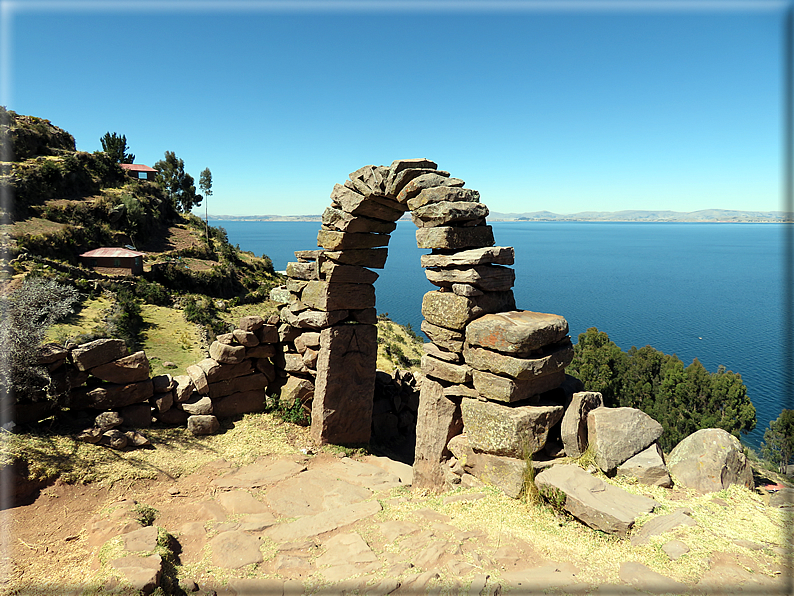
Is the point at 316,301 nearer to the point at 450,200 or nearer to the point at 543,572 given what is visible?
the point at 450,200

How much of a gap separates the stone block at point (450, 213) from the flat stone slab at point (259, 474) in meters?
6.24

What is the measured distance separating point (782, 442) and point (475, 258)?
19.0 m

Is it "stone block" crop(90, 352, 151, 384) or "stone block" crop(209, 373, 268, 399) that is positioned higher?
"stone block" crop(90, 352, 151, 384)

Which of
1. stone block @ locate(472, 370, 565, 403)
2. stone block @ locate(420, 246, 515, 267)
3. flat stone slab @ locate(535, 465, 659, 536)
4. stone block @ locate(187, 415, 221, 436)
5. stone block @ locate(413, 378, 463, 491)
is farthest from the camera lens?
stone block @ locate(187, 415, 221, 436)

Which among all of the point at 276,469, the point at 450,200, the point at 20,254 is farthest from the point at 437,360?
the point at 20,254

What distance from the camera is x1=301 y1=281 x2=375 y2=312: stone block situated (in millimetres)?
11453

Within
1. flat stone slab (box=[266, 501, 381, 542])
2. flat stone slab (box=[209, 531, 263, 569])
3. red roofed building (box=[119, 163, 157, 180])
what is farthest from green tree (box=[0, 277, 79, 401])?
red roofed building (box=[119, 163, 157, 180])

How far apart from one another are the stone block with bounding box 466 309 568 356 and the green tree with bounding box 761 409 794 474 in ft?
53.3

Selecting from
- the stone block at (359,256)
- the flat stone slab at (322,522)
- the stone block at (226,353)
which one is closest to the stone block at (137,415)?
the stone block at (226,353)

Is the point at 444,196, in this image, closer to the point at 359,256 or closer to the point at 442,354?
the point at 442,354

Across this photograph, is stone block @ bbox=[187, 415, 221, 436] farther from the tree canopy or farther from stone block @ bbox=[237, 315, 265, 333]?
the tree canopy

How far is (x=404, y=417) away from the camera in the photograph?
14492 millimetres

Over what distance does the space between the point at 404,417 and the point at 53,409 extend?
9.58m

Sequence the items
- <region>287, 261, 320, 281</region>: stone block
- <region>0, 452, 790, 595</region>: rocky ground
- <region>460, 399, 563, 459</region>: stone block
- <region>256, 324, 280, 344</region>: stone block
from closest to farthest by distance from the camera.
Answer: <region>0, 452, 790, 595</region>: rocky ground
<region>460, 399, 563, 459</region>: stone block
<region>287, 261, 320, 281</region>: stone block
<region>256, 324, 280, 344</region>: stone block
